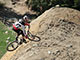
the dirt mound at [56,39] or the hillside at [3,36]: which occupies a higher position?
the dirt mound at [56,39]

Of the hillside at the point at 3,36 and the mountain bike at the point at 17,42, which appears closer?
the mountain bike at the point at 17,42

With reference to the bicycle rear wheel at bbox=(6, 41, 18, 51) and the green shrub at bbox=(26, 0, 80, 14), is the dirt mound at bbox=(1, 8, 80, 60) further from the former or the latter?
the green shrub at bbox=(26, 0, 80, 14)

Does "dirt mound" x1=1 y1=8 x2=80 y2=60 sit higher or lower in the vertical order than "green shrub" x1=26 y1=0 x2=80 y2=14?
higher

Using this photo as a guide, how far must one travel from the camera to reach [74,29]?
1270 cm

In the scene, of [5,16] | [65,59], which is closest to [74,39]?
[65,59]

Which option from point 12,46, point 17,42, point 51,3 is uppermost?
point 17,42

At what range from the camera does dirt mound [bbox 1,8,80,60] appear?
9.67 m

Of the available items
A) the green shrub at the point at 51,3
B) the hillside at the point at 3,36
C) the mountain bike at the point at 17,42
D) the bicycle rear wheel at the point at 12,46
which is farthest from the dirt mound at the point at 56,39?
the green shrub at the point at 51,3

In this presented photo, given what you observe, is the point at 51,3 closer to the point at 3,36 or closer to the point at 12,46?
the point at 3,36

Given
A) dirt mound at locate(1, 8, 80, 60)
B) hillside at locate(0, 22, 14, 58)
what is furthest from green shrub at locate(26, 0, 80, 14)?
dirt mound at locate(1, 8, 80, 60)

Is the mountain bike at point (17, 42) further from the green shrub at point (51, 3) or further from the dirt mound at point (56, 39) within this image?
the green shrub at point (51, 3)

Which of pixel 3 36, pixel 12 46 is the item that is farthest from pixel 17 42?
pixel 3 36

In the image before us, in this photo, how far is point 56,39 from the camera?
11.3 m

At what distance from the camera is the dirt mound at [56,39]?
31.7 ft
